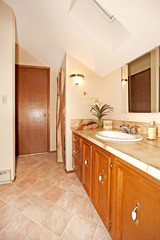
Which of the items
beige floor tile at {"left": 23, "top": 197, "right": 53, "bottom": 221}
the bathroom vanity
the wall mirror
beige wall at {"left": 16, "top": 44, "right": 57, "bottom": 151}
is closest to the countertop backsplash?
→ the wall mirror

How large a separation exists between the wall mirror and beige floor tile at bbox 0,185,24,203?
1.84m

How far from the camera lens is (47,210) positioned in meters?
1.24

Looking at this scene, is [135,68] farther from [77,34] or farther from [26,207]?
[26,207]

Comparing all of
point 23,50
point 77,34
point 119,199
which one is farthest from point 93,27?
point 23,50

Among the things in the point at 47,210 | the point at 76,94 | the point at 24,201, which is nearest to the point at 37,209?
the point at 47,210

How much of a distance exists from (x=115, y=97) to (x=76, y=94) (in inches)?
26.1

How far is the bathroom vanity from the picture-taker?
0.51m

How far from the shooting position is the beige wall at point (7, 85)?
65.8 inches

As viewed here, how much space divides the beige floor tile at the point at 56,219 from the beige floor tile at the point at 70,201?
0.20 ft

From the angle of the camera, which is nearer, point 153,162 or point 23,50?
point 153,162

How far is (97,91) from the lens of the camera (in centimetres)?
215

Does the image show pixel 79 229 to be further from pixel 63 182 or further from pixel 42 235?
pixel 63 182

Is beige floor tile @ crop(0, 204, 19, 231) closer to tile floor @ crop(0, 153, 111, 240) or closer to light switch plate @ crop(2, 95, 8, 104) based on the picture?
tile floor @ crop(0, 153, 111, 240)

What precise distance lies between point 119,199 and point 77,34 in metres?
1.88
